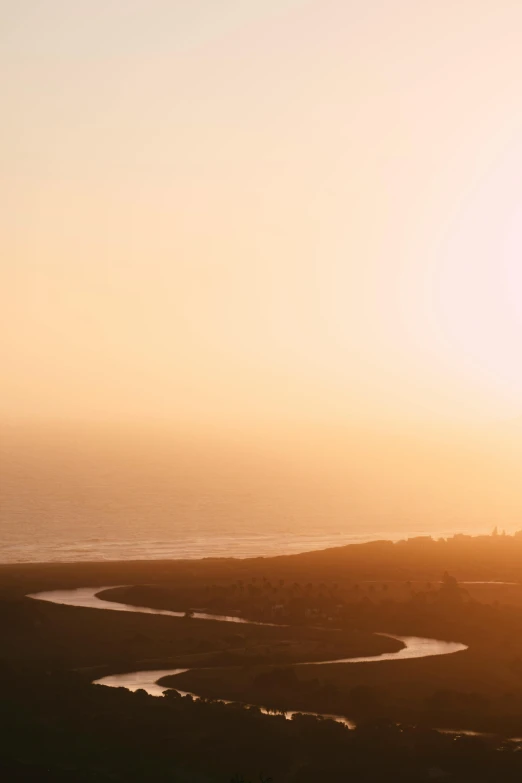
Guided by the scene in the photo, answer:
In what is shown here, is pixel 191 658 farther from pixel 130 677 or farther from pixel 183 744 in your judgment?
pixel 183 744

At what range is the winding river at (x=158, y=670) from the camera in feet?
213

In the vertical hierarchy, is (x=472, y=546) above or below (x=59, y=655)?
above

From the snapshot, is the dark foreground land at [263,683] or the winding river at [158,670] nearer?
the dark foreground land at [263,683]

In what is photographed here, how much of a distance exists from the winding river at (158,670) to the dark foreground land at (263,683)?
44.9 inches

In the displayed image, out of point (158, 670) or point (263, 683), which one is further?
point (158, 670)

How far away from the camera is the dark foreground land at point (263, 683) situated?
50.6 m

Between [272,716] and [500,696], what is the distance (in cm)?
1555

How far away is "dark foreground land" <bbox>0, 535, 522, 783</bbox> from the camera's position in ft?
166

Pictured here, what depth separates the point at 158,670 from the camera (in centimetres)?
7031

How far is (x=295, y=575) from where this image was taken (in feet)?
391

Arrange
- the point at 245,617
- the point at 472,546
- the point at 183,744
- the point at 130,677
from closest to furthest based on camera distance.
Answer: the point at 183,744
the point at 130,677
the point at 245,617
the point at 472,546

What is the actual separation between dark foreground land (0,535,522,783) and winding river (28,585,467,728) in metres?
1.14

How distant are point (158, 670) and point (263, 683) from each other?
877 cm

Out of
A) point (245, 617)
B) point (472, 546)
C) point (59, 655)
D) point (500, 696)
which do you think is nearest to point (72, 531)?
point (472, 546)
